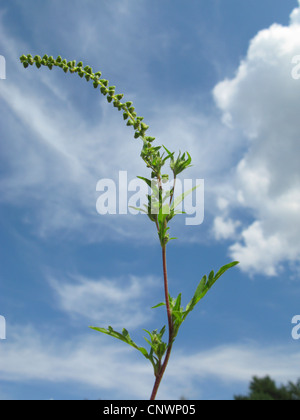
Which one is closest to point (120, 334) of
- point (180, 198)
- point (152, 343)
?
point (152, 343)

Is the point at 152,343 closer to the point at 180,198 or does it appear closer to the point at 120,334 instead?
the point at 120,334

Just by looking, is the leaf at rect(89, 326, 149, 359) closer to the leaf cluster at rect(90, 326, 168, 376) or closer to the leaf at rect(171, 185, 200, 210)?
the leaf cluster at rect(90, 326, 168, 376)

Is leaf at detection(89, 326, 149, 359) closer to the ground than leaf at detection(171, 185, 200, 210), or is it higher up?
closer to the ground

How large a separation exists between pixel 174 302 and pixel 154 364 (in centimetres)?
53

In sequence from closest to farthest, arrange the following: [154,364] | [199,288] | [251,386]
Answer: [154,364] → [199,288] → [251,386]

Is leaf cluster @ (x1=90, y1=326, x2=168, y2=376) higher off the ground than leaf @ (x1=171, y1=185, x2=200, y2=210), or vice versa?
leaf @ (x1=171, y1=185, x2=200, y2=210)

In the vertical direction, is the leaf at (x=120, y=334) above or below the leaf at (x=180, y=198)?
below

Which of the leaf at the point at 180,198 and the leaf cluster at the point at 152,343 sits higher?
the leaf at the point at 180,198

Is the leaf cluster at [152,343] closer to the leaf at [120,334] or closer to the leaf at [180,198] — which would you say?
the leaf at [120,334]

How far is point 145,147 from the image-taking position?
271 cm
